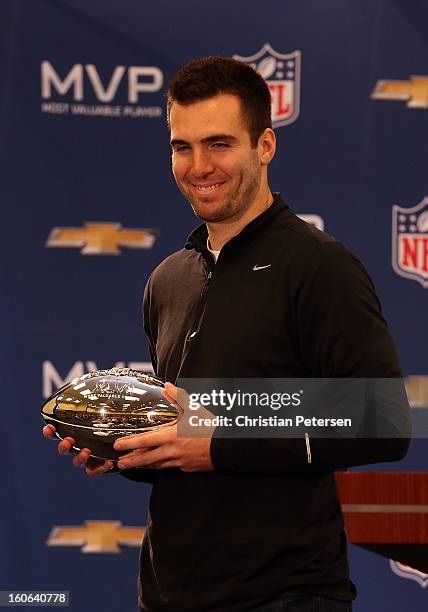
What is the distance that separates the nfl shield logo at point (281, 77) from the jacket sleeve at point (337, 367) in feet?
5.58

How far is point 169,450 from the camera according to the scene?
158 cm

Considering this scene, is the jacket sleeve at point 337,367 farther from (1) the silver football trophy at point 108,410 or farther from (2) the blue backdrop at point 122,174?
(2) the blue backdrop at point 122,174

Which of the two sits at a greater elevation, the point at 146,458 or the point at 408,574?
the point at 146,458

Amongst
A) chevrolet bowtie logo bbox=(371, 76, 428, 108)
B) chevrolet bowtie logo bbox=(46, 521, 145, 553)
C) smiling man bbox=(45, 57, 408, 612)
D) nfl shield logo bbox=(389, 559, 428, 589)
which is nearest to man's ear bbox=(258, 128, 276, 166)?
smiling man bbox=(45, 57, 408, 612)

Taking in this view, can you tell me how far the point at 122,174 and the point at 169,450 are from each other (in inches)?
69.3

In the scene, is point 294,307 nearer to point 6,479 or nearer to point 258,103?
point 258,103

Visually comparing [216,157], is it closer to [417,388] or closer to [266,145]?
[266,145]

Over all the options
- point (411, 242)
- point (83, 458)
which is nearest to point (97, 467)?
point (83, 458)

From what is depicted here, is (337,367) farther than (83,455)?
No

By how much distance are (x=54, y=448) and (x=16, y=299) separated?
53cm

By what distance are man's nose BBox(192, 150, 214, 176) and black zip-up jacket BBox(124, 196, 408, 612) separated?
0.14 meters

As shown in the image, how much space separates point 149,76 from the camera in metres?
3.15

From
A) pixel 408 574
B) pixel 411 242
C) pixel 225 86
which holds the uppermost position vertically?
pixel 225 86

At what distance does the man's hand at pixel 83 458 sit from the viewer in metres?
1.69
